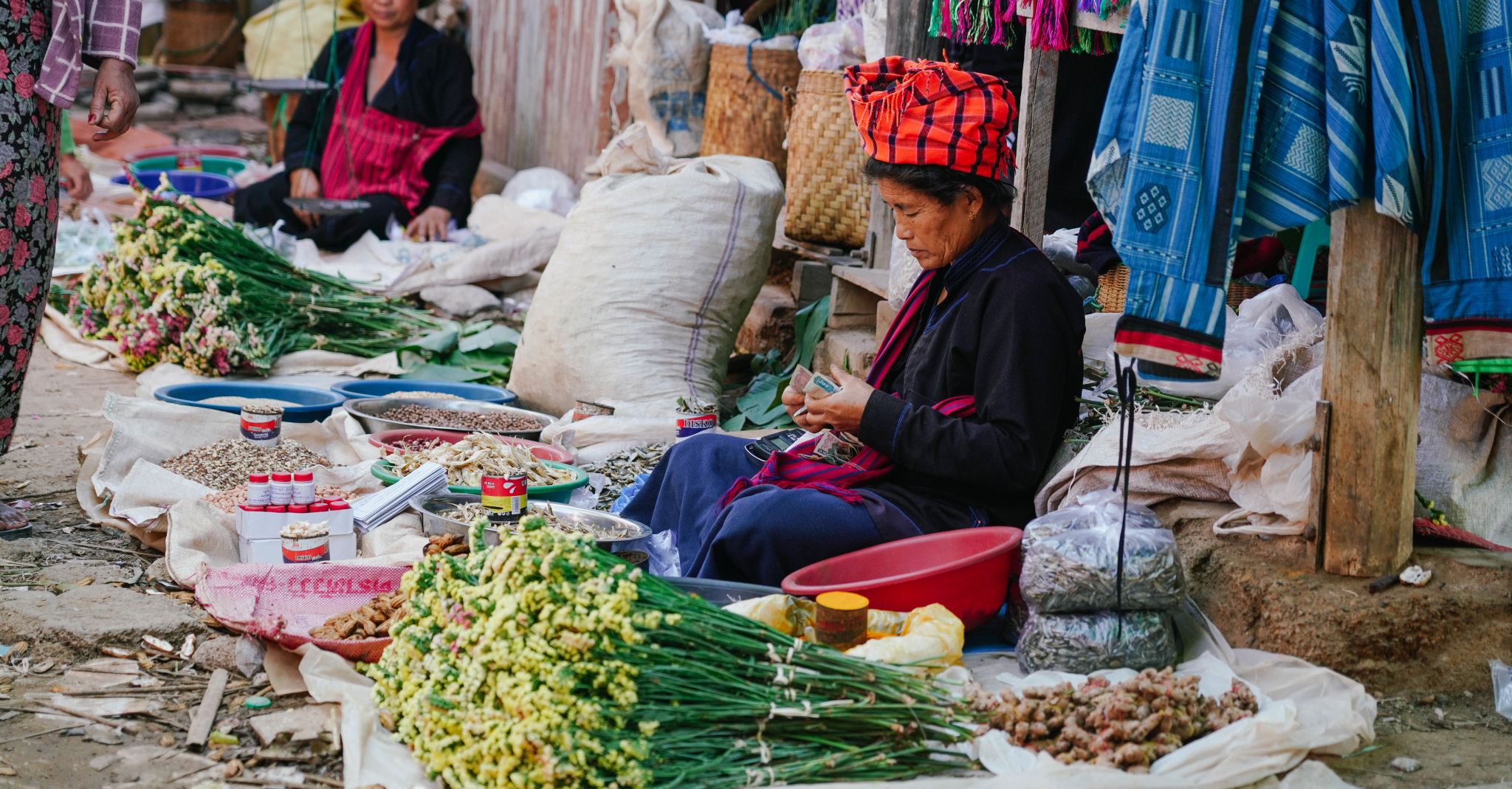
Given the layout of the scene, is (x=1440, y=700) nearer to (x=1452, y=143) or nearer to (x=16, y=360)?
(x=1452, y=143)

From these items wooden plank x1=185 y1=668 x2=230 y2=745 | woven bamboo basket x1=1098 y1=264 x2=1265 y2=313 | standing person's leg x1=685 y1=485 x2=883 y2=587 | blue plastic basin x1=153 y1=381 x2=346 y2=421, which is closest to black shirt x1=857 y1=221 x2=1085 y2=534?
standing person's leg x1=685 y1=485 x2=883 y2=587

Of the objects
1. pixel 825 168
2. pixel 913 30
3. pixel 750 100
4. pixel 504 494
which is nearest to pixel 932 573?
pixel 504 494

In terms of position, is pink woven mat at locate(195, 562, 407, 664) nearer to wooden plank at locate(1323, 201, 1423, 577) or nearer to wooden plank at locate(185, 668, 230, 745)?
wooden plank at locate(185, 668, 230, 745)

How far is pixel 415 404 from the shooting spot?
13.3 feet

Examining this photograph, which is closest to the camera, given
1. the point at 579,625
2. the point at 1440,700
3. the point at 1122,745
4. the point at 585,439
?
the point at 579,625

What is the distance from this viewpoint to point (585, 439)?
3.76 metres

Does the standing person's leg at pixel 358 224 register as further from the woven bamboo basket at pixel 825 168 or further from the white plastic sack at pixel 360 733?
the white plastic sack at pixel 360 733

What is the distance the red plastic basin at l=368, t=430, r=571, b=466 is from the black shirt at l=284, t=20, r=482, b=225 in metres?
3.04

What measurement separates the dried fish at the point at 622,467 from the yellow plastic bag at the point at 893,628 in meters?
1.18

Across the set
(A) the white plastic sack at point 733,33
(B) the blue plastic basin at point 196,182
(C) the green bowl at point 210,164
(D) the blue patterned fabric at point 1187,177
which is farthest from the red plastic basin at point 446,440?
(C) the green bowl at point 210,164

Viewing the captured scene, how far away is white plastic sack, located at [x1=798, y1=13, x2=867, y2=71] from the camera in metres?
4.48

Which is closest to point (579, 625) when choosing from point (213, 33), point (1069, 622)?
point (1069, 622)

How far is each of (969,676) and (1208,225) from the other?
0.85m

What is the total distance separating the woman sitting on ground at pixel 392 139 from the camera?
252 inches
